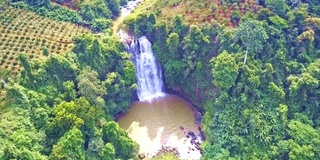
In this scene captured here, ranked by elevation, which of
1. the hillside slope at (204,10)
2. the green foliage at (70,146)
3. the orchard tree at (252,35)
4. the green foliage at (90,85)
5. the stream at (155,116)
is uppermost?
the hillside slope at (204,10)

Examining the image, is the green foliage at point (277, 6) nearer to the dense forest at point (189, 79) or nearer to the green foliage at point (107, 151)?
the dense forest at point (189, 79)

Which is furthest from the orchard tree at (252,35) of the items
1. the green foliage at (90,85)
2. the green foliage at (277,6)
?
the green foliage at (90,85)

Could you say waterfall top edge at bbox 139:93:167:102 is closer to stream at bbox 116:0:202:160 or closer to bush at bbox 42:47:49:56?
stream at bbox 116:0:202:160

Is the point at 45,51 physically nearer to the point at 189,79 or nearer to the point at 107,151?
the point at 107,151

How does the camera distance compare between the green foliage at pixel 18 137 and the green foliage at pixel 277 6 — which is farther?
the green foliage at pixel 277 6

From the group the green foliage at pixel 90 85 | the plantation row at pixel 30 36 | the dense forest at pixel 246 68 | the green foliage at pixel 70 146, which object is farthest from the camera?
the plantation row at pixel 30 36

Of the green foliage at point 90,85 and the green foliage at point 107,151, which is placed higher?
the green foliage at point 90,85

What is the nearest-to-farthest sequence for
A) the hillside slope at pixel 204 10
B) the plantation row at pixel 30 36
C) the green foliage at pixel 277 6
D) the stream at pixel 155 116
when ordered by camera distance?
the plantation row at pixel 30 36, the stream at pixel 155 116, the green foliage at pixel 277 6, the hillside slope at pixel 204 10

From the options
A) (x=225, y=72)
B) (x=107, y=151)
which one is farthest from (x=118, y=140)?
(x=225, y=72)
